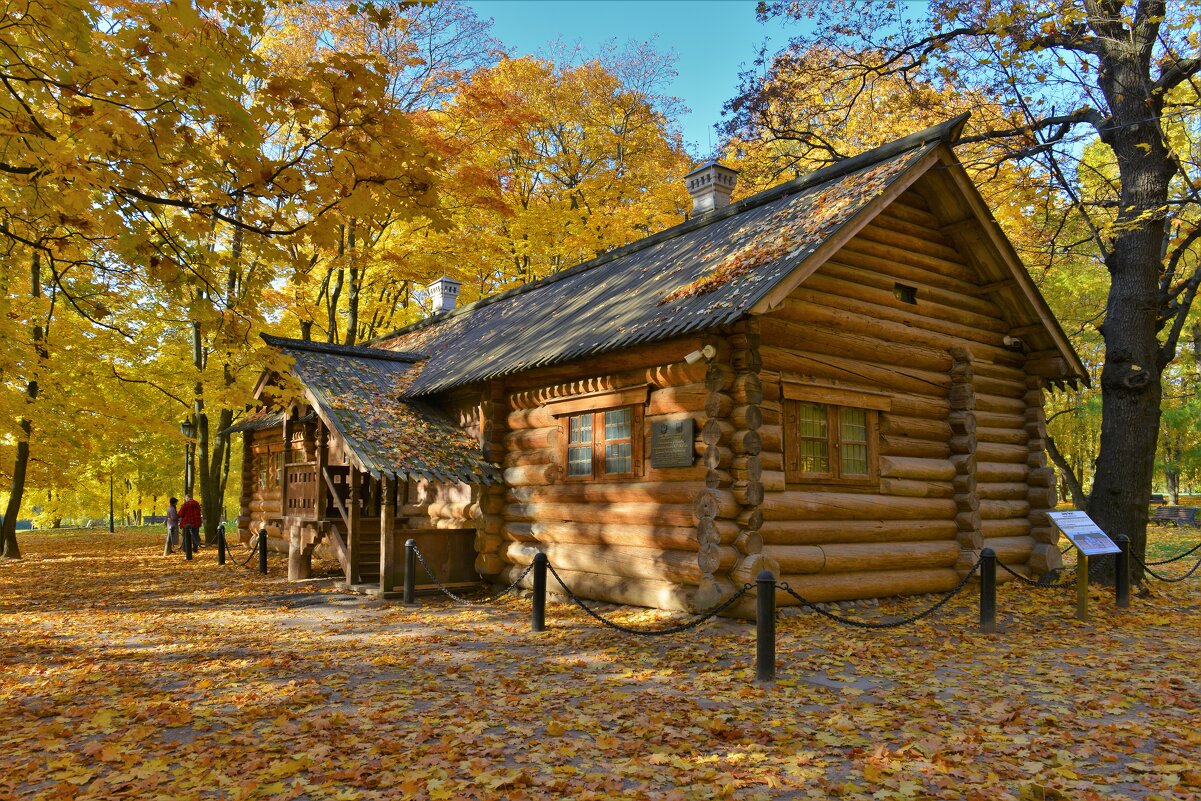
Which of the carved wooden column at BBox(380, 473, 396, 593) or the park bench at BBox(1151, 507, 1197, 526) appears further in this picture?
the park bench at BBox(1151, 507, 1197, 526)

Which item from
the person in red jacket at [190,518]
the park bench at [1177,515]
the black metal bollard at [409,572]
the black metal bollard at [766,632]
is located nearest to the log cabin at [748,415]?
the black metal bollard at [409,572]

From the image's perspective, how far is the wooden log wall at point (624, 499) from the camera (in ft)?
33.3

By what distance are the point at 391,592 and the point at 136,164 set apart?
27.4 ft

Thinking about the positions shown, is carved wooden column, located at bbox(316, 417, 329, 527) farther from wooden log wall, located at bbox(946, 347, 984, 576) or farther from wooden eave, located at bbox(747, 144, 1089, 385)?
wooden log wall, located at bbox(946, 347, 984, 576)

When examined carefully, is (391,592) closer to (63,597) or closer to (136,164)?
(63,597)

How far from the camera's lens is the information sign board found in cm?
989

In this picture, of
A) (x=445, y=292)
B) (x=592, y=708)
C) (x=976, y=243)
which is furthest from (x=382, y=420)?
(x=445, y=292)

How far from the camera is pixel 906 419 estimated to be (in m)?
12.3

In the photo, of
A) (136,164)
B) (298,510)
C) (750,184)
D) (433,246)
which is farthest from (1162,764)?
(433,246)

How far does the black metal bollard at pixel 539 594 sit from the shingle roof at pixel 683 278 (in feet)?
9.73

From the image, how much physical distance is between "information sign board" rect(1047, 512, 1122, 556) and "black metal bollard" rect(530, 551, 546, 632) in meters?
6.48

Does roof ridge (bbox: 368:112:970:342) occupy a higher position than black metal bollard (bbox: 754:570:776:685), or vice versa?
roof ridge (bbox: 368:112:970:342)

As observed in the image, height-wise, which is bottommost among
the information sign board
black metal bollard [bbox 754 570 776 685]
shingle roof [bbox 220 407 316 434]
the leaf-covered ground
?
the leaf-covered ground

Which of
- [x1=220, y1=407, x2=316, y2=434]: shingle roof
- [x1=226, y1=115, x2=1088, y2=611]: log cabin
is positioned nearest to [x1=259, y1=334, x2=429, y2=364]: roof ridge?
[x1=226, y1=115, x2=1088, y2=611]: log cabin
